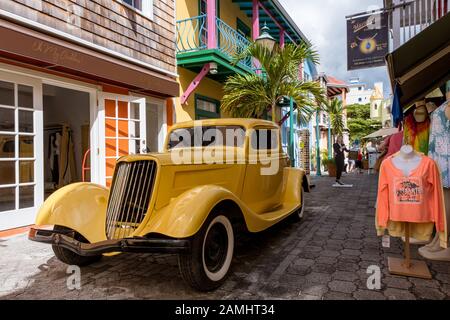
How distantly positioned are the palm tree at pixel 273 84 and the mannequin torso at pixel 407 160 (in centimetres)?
448

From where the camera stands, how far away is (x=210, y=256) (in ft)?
9.04

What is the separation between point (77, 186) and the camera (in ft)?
10.6

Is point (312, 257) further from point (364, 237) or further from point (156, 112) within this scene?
point (156, 112)

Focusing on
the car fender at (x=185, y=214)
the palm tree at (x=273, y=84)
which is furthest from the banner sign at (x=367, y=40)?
the car fender at (x=185, y=214)

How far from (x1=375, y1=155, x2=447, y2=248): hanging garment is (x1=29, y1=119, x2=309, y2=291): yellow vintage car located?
4.23 ft

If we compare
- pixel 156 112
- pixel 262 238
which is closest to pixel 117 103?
pixel 156 112

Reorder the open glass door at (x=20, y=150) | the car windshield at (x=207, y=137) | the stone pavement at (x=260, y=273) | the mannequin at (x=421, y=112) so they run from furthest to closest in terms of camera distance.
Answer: the open glass door at (x=20, y=150) < the car windshield at (x=207, y=137) < the mannequin at (x=421, y=112) < the stone pavement at (x=260, y=273)

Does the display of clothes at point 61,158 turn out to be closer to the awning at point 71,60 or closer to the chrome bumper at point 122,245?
the awning at point 71,60

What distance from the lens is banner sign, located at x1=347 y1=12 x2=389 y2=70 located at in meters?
7.65

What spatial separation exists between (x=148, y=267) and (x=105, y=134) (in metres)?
3.56

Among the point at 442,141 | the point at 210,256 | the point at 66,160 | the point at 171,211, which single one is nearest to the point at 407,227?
the point at 442,141

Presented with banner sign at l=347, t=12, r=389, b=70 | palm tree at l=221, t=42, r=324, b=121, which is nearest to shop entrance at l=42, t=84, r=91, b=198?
palm tree at l=221, t=42, r=324, b=121

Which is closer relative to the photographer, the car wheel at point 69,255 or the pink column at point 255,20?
the car wheel at point 69,255

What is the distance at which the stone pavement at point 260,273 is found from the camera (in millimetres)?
2602
